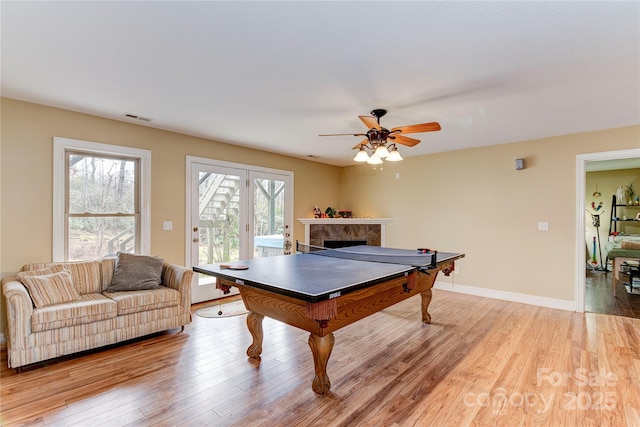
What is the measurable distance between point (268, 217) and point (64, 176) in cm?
275

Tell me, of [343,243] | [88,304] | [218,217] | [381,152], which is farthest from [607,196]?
[88,304]

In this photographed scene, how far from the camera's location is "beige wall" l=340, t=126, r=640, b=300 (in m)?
4.13

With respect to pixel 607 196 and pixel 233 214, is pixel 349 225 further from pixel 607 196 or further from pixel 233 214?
pixel 607 196

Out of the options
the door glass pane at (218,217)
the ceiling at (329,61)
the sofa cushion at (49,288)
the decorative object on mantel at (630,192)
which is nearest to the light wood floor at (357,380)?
the sofa cushion at (49,288)

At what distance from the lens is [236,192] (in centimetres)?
480

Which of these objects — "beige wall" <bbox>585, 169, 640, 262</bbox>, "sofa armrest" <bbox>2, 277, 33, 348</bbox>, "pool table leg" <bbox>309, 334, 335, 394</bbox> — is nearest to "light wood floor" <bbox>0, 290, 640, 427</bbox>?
"pool table leg" <bbox>309, 334, 335, 394</bbox>

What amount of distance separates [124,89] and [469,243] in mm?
4918

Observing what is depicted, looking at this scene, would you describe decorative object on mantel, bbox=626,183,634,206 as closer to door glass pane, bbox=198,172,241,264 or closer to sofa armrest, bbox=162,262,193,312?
door glass pane, bbox=198,172,241,264

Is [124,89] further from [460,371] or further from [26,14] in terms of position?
[460,371]

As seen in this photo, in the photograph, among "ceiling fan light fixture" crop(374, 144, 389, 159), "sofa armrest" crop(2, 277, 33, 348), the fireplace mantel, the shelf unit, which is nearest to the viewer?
"sofa armrest" crop(2, 277, 33, 348)

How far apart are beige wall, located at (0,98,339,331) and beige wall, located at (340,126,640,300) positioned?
3.33 m

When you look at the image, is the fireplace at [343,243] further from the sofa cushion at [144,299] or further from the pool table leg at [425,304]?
the sofa cushion at [144,299]

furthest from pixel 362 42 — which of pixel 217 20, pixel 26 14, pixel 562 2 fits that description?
pixel 26 14

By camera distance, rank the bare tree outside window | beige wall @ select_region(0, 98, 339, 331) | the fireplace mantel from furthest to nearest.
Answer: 1. the fireplace mantel
2. the bare tree outside window
3. beige wall @ select_region(0, 98, 339, 331)
